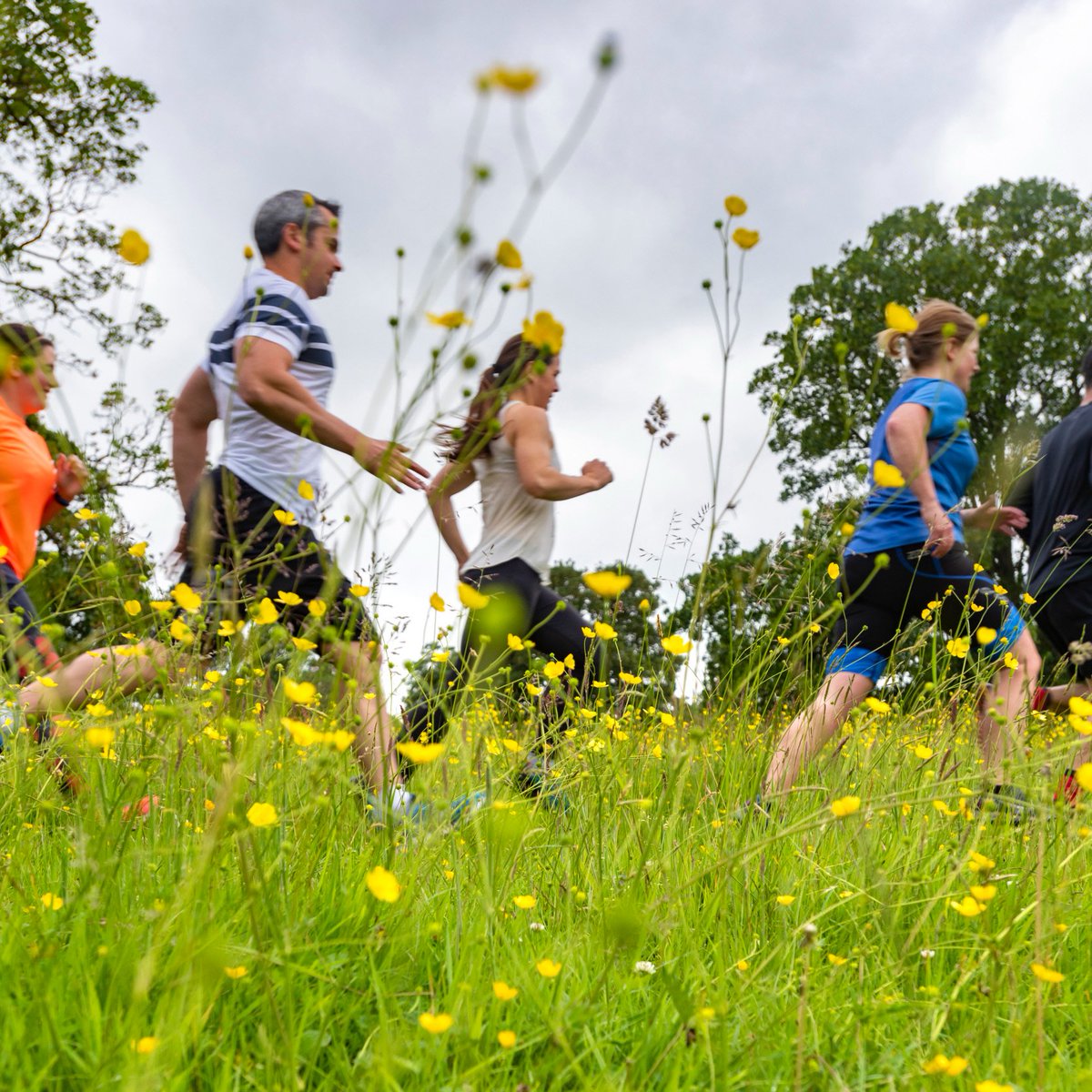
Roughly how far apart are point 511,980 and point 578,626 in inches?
98.6

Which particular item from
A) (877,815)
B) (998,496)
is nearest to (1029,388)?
(998,496)

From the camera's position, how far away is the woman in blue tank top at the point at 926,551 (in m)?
3.48

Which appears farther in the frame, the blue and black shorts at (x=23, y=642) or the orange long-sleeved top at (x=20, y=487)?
the orange long-sleeved top at (x=20, y=487)

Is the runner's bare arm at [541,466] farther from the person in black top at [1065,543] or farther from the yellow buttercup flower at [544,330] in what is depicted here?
the yellow buttercup flower at [544,330]

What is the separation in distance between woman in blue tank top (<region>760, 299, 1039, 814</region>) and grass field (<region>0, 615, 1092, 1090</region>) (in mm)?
1130

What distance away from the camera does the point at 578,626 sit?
161 inches

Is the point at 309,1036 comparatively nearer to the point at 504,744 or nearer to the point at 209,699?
the point at 209,699

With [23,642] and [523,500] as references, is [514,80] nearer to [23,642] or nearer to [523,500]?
[23,642]

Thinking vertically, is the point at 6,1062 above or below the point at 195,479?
below

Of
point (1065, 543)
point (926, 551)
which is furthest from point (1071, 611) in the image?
point (926, 551)

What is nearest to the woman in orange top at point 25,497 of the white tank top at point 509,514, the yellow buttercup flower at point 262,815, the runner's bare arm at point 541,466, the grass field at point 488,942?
the grass field at point 488,942

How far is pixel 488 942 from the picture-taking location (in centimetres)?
168

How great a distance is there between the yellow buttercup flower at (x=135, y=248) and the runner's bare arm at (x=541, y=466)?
2.30 metres

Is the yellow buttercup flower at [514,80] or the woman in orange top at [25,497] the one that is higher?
the woman in orange top at [25,497]
